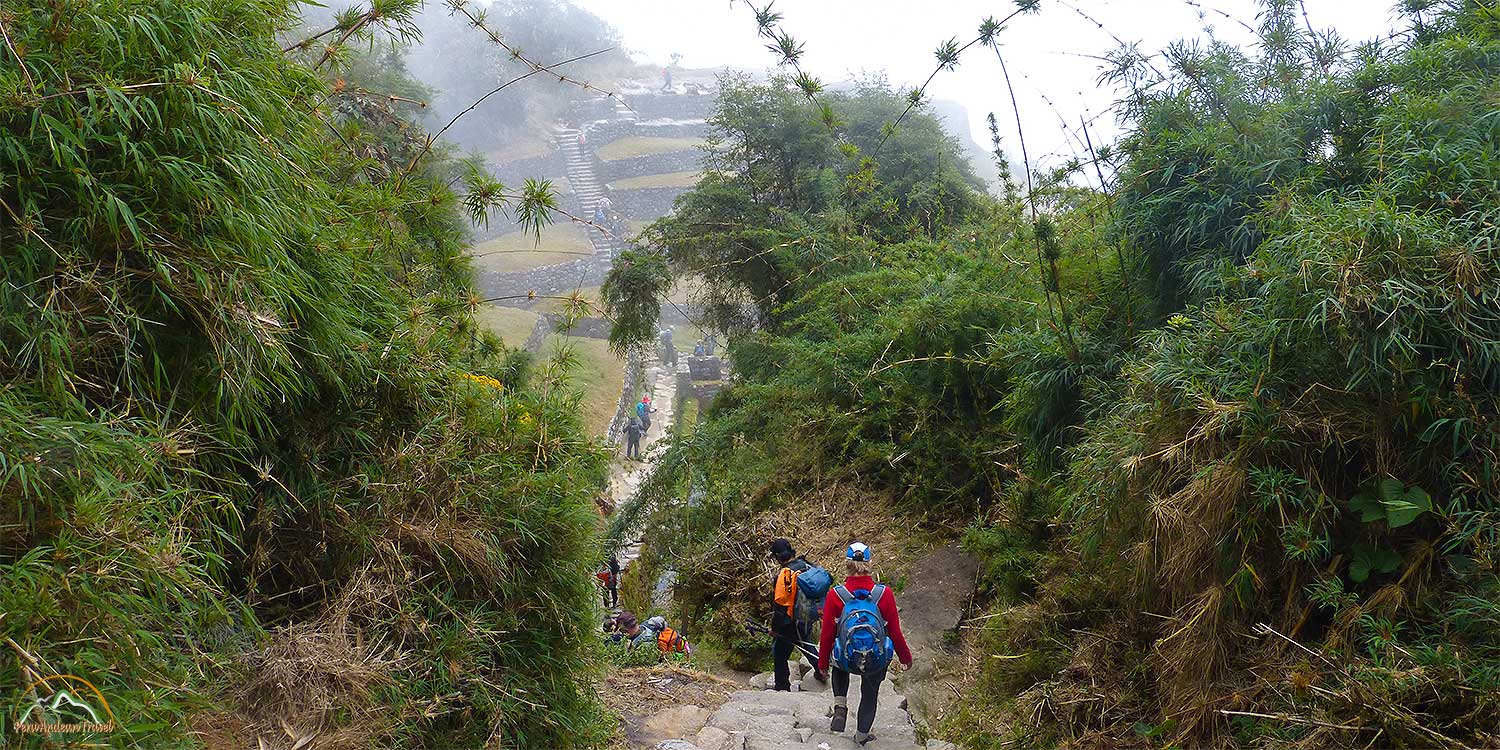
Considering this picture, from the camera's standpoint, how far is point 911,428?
7.47m

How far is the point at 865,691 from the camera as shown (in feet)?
13.6

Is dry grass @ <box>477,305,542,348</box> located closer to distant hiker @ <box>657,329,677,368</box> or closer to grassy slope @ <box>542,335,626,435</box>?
grassy slope @ <box>542,335,626,435</box>

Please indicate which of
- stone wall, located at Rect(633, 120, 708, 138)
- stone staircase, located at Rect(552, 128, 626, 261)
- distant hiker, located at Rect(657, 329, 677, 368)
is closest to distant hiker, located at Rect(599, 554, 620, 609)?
distant hiker, located at Rect(657, 329, 677, 368)

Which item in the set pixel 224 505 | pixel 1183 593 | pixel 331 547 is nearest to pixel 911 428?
pixel 1183 593

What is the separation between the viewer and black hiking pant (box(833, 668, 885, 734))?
13.5 feet

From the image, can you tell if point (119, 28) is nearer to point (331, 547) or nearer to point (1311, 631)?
point (331, 547)

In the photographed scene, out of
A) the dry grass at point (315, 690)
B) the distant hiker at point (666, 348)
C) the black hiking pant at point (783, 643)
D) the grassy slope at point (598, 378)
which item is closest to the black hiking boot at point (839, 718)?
the black hiking pant at point (783, 643)

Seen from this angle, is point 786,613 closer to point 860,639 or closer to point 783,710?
point 783,710

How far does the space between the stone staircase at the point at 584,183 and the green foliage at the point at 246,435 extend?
23836mm

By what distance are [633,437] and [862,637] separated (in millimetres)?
14341

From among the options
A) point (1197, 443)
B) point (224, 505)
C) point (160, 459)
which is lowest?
point (1197, 443)

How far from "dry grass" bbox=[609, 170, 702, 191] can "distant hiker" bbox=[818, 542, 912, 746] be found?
2803cm

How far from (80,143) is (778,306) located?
8883mm

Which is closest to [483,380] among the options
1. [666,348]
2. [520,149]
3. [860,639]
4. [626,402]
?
[860,639]
